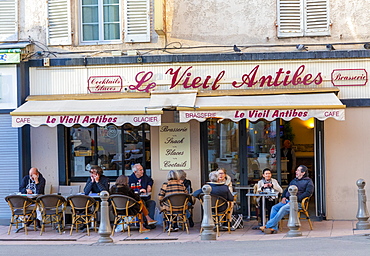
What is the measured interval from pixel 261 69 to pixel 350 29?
2.17 metres

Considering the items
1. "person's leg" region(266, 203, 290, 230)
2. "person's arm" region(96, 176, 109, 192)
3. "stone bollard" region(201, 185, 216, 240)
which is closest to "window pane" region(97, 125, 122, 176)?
"person's arm" region(96, 176, 109, 192)

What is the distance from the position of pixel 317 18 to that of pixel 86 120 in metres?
5.68

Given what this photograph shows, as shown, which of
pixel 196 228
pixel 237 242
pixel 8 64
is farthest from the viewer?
pixel 8 64

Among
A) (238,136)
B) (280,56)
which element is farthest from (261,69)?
(238,136)

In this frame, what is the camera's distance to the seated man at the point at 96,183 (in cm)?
1315

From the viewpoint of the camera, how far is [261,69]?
13719 millimetres

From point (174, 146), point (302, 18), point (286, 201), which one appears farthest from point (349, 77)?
point (174, 146)

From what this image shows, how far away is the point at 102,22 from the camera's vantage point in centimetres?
1445

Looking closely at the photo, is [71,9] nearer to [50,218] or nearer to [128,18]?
[128,18]

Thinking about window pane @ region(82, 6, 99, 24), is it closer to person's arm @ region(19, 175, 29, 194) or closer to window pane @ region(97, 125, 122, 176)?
window pane @ region(97, 125, 122, 176)

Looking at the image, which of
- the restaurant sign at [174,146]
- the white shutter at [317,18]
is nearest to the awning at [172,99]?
the restaurant sign at [174,146]

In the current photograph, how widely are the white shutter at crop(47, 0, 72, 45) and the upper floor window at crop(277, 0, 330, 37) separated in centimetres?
493

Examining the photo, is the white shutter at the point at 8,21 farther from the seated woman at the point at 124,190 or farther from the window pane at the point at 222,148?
the window pane at the point at 222,148

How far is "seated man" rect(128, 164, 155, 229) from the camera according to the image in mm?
13320
